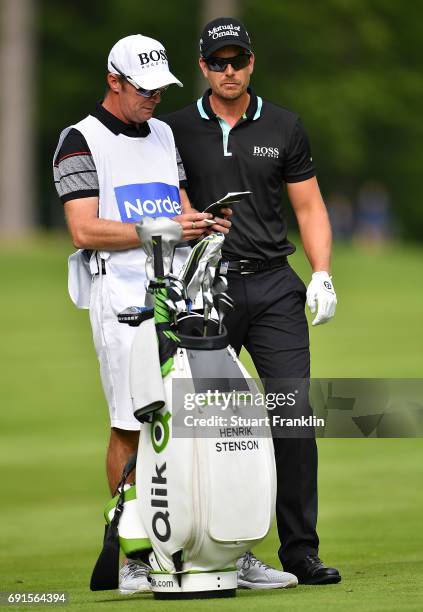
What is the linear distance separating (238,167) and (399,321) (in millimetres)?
16617

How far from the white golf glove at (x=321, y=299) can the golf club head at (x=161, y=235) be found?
2.92ft

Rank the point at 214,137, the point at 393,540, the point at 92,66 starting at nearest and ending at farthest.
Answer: the point at 214,137
the point at 393,540
the point at 92,66

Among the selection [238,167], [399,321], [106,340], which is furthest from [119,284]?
[399,321]

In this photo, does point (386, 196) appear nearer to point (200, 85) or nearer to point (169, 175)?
point (200, 85)

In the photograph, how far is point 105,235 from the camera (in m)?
6.42

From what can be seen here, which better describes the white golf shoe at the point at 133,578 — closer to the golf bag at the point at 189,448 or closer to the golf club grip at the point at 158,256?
the golf bag at the point at 189,448

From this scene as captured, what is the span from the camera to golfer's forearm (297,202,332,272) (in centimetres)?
696

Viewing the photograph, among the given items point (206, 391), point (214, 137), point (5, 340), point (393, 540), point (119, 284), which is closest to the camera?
point (206, 391)

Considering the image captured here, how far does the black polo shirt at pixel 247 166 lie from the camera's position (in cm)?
691

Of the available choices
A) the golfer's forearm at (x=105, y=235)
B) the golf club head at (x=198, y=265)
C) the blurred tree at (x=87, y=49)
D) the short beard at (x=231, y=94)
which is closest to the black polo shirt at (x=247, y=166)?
the short beard at (x=231, y=94)

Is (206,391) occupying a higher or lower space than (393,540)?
higher

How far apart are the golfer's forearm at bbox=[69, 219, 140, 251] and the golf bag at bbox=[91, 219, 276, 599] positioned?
39cm

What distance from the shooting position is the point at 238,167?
6.91 metres

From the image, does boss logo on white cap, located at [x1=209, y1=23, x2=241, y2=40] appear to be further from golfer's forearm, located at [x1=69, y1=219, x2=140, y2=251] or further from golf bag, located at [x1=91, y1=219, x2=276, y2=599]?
golf bag, located at [x1=91, y1=219, x2=276, y2=599]
